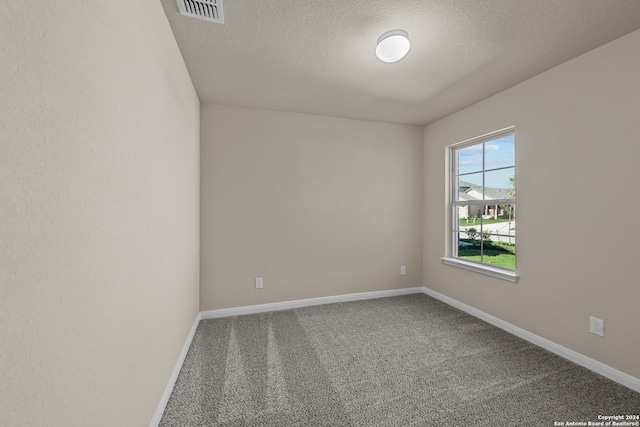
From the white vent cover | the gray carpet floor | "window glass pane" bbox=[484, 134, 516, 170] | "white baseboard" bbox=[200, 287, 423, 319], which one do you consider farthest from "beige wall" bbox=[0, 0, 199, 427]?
"window glass pane" bbox=[484, 134, 516, 170]

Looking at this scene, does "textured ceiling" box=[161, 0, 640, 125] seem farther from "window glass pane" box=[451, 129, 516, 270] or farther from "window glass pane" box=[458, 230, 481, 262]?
"window glass pane" box=[458, 230, 481, 262]

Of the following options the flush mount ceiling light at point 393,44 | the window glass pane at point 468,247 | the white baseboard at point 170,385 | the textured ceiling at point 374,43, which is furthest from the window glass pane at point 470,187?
the white baseboard at point 170,385

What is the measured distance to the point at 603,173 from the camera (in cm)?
193

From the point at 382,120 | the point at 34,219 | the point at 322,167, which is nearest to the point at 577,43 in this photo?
the point at 382,120

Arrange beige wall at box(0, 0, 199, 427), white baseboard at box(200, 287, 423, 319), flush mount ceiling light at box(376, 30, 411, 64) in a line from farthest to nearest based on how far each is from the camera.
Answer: white baseboard at box(200, 287, 423, 319), flush mount ceiling light at box(376, 30, 411, 64), beige wall at box(0, 0, 199, 427)

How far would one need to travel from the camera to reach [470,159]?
3.24 meters

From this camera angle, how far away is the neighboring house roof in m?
2.85

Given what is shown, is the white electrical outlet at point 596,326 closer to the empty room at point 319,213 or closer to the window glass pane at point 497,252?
the empty room at point 319,213

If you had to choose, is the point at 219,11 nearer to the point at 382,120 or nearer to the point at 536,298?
the point at 382,120

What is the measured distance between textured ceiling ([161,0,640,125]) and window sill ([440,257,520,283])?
183 centimetres

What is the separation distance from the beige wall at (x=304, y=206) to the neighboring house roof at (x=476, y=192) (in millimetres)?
593

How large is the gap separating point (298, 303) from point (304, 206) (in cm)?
120

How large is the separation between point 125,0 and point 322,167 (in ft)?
7.95

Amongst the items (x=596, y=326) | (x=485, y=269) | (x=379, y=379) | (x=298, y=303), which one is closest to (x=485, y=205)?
(x=485, y=269)
